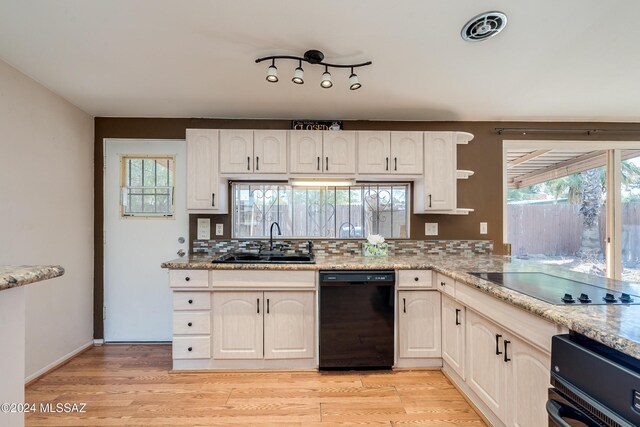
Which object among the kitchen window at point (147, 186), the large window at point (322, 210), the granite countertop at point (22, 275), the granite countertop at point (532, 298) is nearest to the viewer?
the granite countertop at point (22, 275)

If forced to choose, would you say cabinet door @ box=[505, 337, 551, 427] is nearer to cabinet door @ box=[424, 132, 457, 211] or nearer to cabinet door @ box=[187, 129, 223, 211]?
cabinet door @ box=[424, 132, 457, 211]

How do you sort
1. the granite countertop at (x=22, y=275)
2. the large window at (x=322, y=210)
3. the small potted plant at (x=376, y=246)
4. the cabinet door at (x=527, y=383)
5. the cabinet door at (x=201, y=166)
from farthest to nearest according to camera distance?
the large window at (x=322, y=210)
the small potted plant at (x=376, y=246)
the cabinet door at (x=201, y=166)
the cabinet door at (x=527, y=383)
the granite countertop at (x=22, y=275)

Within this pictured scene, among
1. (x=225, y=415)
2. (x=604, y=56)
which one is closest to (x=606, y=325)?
(x=604, y=56)

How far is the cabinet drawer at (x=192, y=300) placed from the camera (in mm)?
2229

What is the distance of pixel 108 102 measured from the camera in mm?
2512

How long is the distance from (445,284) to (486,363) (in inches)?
23.2

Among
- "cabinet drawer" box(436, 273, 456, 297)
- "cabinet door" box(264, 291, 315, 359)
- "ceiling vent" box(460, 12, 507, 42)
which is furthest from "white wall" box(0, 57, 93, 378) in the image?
"cabinet drawer" box(436, 273, 456, 297)

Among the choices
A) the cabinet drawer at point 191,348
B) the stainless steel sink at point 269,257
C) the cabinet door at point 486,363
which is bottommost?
the cabinet drawer at point 191,348

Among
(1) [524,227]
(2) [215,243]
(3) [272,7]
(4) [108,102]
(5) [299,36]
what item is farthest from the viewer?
(1) [524,227]

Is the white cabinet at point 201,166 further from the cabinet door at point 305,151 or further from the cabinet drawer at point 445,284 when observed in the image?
the cabinet drawer at point 445,284

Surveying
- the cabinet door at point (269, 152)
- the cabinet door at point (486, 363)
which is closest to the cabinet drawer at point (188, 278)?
the cabinet door at point (269, 152)

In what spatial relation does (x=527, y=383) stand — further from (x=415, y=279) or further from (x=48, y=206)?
(x=48, y=206)

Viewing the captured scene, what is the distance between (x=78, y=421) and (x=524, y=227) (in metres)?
Result: 4.21

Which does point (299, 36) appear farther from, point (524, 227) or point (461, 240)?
point (524, 227)
